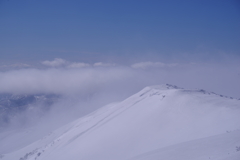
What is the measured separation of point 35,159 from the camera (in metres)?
24.9

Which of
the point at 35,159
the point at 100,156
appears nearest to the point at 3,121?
the point at 35,159

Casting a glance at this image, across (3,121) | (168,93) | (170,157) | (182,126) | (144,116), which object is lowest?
(170,157)

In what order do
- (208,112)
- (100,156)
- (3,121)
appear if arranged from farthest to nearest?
1. (3,121)
2. (208,112)
3. (100,156)

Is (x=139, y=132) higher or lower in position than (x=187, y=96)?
lower

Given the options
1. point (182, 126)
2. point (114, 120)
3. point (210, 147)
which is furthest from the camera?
point (114, 120)

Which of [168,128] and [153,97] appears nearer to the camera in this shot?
[168,128]

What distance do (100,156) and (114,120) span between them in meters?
8.56

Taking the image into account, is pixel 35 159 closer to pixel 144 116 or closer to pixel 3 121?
pixel 144 116

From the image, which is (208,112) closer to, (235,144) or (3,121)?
(235,144)

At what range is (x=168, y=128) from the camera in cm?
2080

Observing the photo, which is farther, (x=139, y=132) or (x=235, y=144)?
(x=139, y=132)

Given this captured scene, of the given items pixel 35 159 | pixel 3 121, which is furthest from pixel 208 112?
pixel 3 121

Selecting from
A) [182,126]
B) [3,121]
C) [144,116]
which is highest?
[3,121]

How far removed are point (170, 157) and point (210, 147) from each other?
2.45 meters
